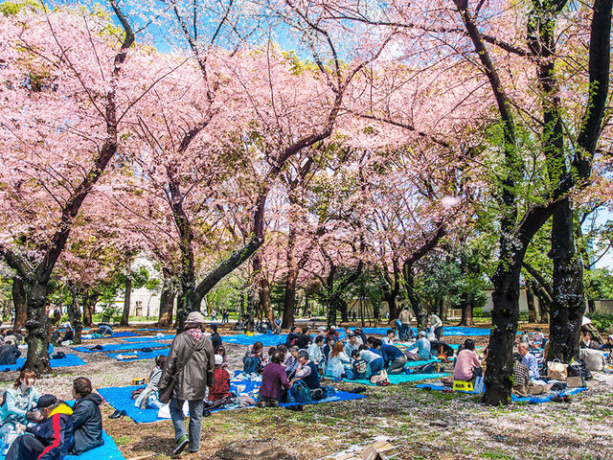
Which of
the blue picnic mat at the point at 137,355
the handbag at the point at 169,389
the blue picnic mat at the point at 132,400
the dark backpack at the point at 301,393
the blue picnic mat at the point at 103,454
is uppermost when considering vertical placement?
the handbag at the point at 169,389

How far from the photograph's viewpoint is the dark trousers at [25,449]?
4.53 m

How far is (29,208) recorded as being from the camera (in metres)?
13.3

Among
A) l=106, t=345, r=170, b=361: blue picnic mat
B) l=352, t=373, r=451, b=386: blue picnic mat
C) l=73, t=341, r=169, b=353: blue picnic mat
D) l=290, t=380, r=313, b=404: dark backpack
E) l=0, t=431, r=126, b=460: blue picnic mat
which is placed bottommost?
l=73, t=341, r=169, b=353: blue picnic mat

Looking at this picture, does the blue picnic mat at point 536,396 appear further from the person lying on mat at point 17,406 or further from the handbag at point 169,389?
the person lying on mat at point 17,406

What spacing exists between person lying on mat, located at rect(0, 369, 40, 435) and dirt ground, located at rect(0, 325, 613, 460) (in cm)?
119

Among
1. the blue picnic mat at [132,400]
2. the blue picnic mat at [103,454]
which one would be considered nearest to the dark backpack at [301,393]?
the blue picnic mat at [132,400]

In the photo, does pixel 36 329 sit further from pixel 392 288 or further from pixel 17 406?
pixel 392 288

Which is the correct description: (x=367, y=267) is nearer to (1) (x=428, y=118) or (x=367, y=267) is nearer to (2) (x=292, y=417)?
(1) (x=428, y=118)

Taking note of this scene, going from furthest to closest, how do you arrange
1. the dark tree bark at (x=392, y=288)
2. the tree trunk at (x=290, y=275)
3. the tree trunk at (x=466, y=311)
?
1. the tree trunk at (x=466, y=311)
2. the dark tree bark at (x=392, y=288)
3. the tree trunk at (x=290, y=275)

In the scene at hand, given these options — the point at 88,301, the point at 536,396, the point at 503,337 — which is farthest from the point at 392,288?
the point at 88,301

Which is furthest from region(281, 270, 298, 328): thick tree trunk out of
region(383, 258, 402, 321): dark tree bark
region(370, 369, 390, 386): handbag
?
region(370, 369, 390, 386): handbag

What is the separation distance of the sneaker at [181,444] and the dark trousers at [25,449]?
1.42 metres

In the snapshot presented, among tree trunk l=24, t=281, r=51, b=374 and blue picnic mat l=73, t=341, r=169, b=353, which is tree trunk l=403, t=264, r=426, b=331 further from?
tree trunk l=24, t=281, r=51, b=374

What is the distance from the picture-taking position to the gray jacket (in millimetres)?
5152
